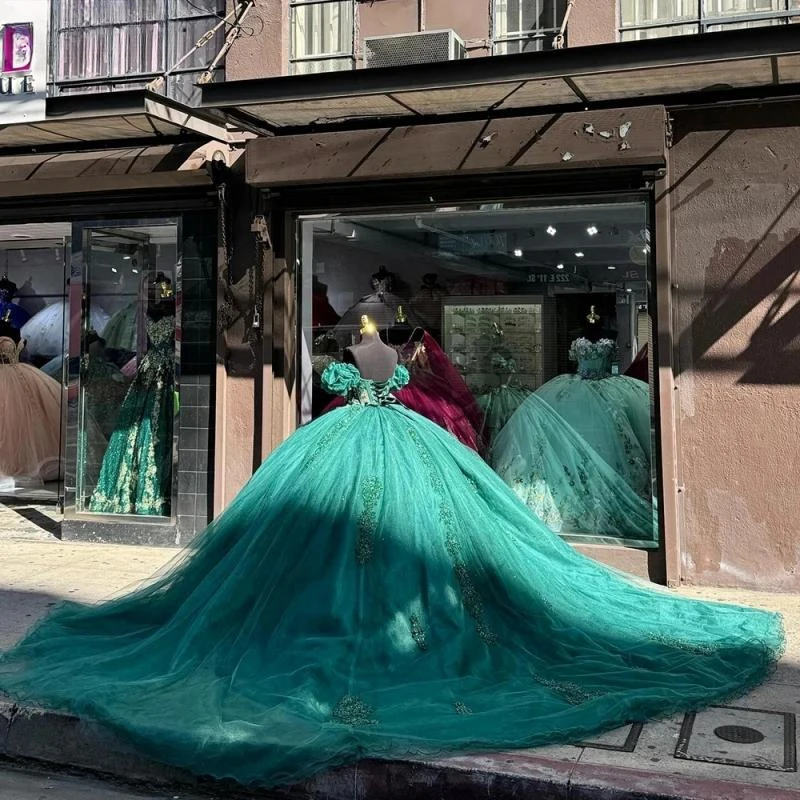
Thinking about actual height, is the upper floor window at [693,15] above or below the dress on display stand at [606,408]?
above

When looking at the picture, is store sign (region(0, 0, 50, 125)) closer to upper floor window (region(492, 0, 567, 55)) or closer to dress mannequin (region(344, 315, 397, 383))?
upper floor window (region(492, 0, 567, 55))

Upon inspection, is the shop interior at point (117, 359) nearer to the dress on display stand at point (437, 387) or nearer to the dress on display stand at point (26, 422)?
the dress on display stand at point (437, 387)

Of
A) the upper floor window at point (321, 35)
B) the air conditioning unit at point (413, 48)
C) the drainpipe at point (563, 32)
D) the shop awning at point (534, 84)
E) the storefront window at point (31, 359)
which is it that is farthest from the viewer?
the storefront window at point (31, 359)

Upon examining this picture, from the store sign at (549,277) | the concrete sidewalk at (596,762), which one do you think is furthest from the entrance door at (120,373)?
the concrete sidewalk at (596,762)

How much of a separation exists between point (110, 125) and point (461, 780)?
20.6ft

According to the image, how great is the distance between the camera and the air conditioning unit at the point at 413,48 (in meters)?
7.74

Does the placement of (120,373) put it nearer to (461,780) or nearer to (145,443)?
(145,443)

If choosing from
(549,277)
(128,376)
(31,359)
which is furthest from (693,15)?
(31,359)

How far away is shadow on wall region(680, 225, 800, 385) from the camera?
273 inches

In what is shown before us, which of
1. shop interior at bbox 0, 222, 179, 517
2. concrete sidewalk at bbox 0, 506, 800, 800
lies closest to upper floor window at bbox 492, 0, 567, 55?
shop interior at bbox 0, 222, 179, 517

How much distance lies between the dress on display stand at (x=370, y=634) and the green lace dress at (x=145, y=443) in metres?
3.43

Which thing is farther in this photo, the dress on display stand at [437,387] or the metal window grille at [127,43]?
the metal window grille at [127,43]

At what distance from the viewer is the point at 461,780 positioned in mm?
3770

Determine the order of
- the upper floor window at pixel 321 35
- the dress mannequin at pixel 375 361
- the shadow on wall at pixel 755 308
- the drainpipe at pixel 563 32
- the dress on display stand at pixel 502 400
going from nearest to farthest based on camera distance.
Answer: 1. the dress mannequin at pixel 375 361
2. the shadow on wall at pixel 755 308
3. the drainpipe at pixel 563 32
4. the dress on display stand at pixel 502 400
5. the upper floor window at pixel 321 35
